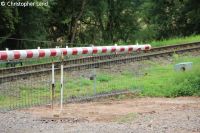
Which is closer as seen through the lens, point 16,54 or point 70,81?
point 16,54

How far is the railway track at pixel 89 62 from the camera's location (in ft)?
46.6

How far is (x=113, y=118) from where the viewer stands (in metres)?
9.78

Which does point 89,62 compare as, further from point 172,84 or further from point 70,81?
point 172,84

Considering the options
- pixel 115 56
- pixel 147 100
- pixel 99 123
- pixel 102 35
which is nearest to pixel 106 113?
pixel 99 123

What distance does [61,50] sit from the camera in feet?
36.0

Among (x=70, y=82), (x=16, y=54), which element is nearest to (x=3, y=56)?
(x=16, y=54)

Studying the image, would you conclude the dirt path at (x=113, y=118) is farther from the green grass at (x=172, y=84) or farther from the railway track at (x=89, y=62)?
the railway track at (x=89, y=62)

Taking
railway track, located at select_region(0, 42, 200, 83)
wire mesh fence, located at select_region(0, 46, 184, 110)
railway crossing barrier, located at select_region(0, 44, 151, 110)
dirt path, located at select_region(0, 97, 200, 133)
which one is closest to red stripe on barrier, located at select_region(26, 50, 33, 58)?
railway crossing barrier, located at select_region(0, 44, 151, 110)

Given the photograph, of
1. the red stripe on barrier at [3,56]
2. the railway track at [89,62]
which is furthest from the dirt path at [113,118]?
the railway track at [89,62]

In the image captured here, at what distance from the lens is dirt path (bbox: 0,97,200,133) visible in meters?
8.61

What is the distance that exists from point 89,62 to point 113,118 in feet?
20.4

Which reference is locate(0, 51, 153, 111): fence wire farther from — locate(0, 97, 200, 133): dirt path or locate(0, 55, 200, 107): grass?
locate(0, 97, 200, 133): dirt path

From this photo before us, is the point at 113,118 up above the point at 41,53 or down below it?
below

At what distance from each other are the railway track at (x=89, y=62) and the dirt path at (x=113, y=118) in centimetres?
253
